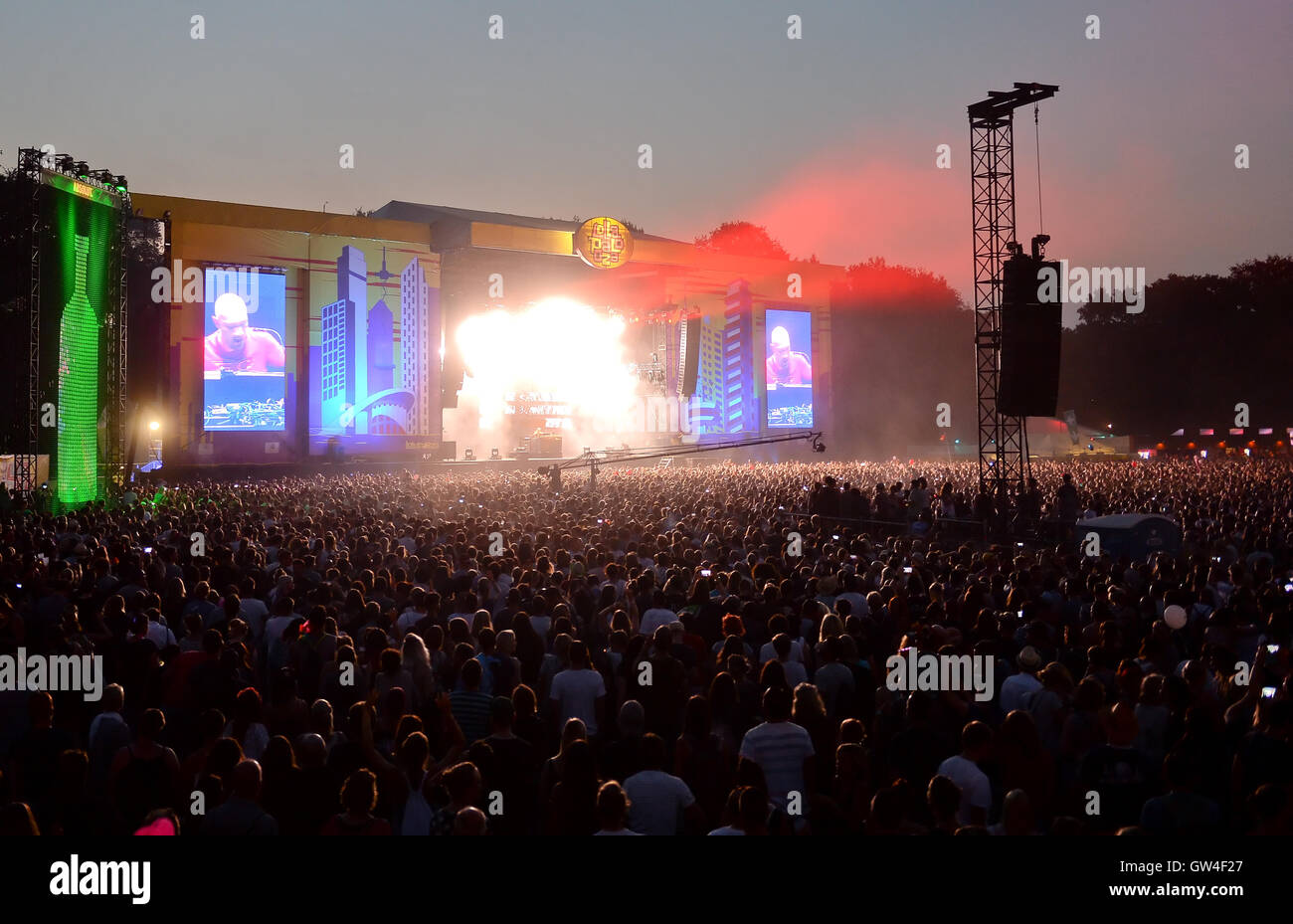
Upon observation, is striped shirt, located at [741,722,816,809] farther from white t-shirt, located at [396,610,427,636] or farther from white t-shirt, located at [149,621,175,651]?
white t-shirt, located at [149,621,175,651]

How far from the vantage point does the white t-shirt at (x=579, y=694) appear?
6.96 metres

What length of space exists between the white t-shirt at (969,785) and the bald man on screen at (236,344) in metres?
40.3

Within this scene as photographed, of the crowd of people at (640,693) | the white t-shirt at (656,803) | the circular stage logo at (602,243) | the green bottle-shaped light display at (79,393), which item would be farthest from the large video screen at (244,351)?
the white t-shirt at (656,803)

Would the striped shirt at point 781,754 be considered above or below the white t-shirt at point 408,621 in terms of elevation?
below

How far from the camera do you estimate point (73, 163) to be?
24.1m

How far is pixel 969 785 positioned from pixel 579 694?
2.84 m

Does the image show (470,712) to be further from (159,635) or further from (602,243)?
(602,243)

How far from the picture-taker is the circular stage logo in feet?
153

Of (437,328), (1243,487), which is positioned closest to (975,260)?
(1243,487)

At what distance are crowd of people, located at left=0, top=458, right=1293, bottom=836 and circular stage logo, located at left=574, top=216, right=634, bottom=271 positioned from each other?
114 ft

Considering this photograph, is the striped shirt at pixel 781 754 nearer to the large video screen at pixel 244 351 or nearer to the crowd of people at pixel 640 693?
the crowd of people at pixel 640 693

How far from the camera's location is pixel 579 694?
697 centimetres

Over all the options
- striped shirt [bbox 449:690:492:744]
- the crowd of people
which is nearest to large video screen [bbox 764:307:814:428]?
the crowd of people
